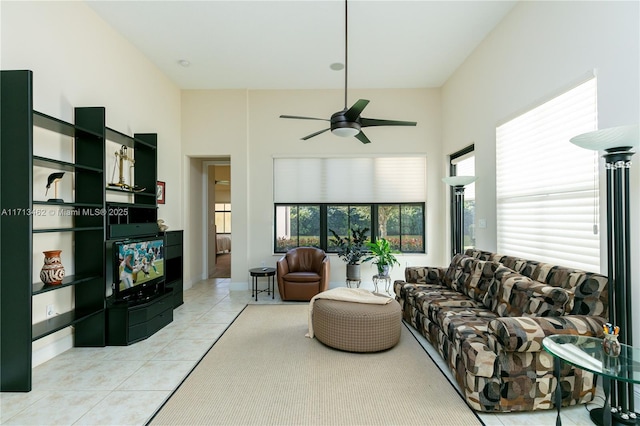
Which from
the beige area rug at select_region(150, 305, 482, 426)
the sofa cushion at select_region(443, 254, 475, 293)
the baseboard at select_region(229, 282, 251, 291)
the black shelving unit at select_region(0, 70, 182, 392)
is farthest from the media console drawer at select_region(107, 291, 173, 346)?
the sofa cushion at select_region(443, 254, 475, 293)

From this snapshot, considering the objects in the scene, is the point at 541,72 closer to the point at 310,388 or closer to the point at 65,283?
the point at 310,388

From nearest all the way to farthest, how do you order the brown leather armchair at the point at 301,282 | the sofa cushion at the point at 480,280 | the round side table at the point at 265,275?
the sofa cushion at the point at 480,280 < the brown leather armchair at the point at 301,282 < the round side table at the point at 265,275

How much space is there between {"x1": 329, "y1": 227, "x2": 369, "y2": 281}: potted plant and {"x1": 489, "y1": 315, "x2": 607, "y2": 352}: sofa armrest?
3.18m

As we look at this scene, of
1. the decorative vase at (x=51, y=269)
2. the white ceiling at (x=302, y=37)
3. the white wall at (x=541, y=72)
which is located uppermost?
the white ceiling at (x=302, y=37)

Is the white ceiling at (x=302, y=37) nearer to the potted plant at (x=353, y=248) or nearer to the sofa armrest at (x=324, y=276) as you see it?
the potted plant at (x=353, y=248)

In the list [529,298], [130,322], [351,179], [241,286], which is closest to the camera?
[529,298]

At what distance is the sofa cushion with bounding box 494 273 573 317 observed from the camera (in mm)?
2268

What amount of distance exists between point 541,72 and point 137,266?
16.5ft

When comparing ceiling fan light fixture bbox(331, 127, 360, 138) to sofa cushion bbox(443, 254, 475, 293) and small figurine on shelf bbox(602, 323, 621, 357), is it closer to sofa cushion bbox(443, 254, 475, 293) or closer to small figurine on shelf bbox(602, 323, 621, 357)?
sofa cushion bbox(443, 254, 475, 293)

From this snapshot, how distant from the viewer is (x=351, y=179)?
5789mm

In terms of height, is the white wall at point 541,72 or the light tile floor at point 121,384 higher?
the white wall at point 541,72

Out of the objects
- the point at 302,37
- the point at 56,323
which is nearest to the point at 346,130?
the point at 302,37

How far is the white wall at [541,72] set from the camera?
2.18 m

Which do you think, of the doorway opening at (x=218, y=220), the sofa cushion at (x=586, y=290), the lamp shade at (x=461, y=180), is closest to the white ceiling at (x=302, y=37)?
the lamp shade at (x=461, y=180)
